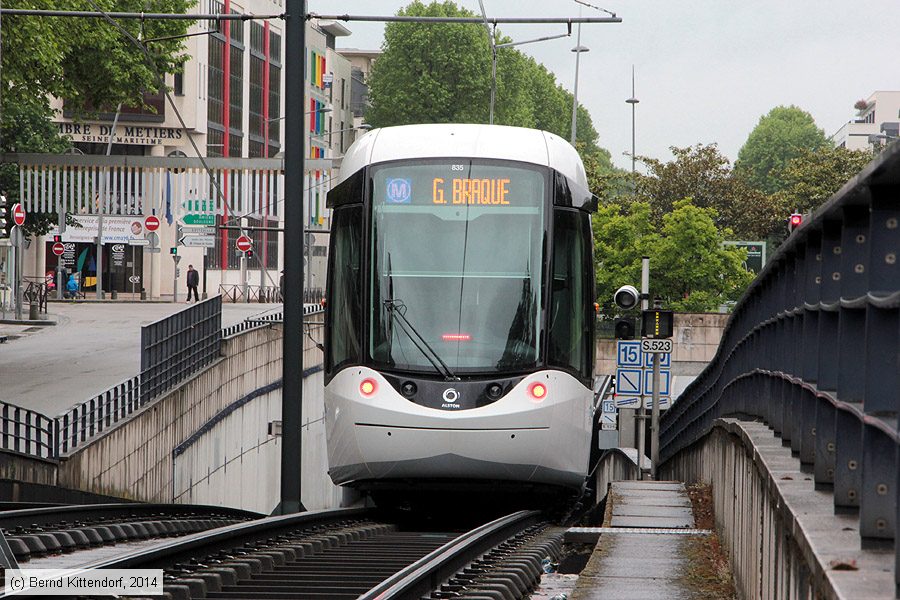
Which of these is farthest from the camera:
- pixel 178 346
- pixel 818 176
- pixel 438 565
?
pixel 818 176

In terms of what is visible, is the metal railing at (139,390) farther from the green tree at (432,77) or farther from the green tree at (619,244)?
the green tree at (432,77)

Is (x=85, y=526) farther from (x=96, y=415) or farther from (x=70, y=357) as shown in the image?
(x=70, y=357)

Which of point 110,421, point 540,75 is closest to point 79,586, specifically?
point 110,421

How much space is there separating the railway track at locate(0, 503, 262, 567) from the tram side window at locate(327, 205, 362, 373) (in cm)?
207

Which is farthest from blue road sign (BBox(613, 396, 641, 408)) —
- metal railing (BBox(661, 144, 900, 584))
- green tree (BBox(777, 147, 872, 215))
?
green tree (BBox(777, 147, 872, 215))

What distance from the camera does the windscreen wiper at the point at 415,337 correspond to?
593 inches

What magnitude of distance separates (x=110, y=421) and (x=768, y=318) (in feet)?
49.6

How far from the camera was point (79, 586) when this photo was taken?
25.3 ft

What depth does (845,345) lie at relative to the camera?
17.9 ft

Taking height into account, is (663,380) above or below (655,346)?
below

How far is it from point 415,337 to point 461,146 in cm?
213

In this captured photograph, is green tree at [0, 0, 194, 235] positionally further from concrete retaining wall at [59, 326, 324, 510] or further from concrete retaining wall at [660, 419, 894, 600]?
concrete retaining wall at [660, 419, 894, 600]

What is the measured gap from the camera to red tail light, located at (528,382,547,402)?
1517cm

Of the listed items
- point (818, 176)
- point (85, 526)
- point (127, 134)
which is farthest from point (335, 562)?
point (818, 176)
